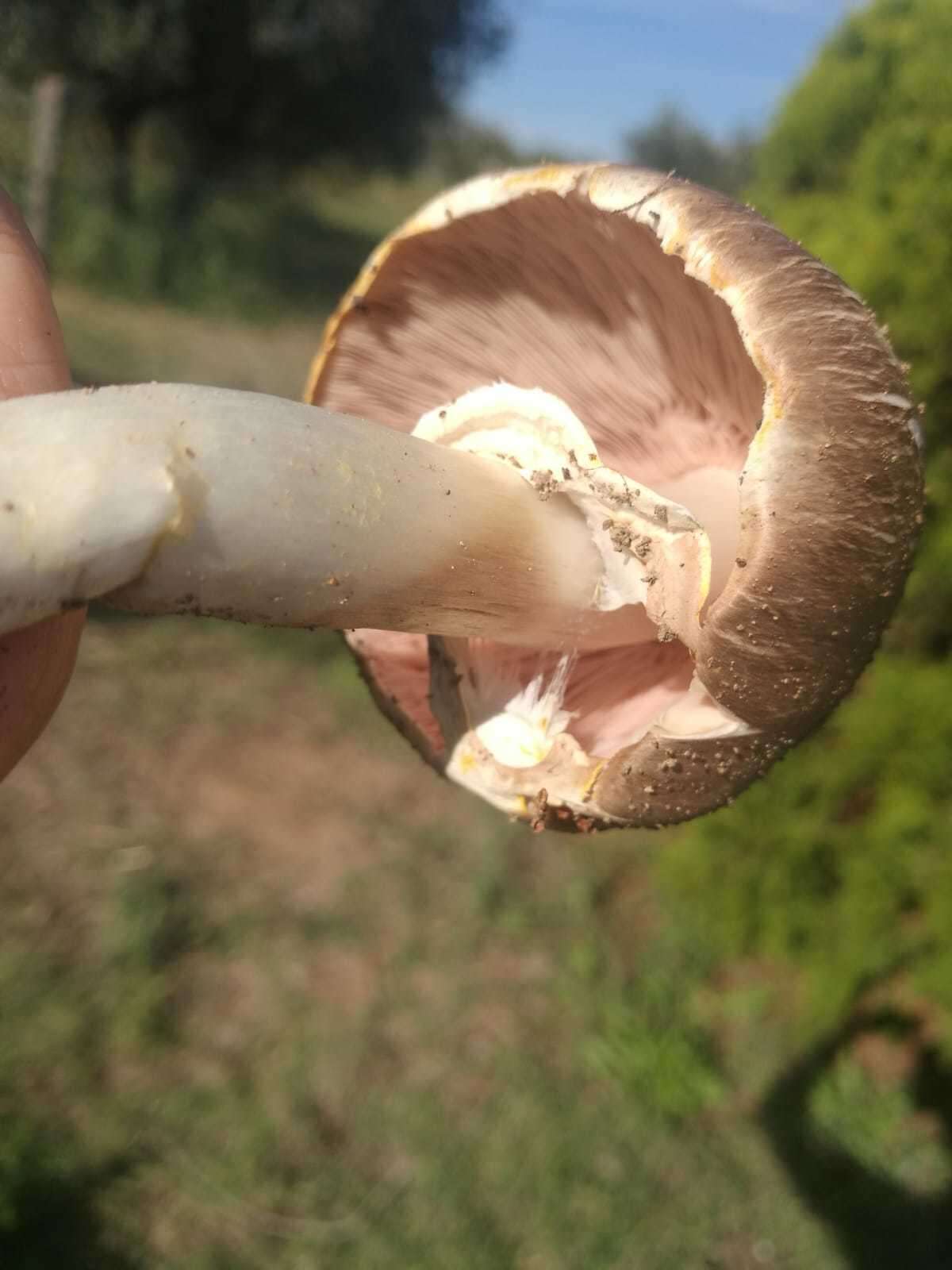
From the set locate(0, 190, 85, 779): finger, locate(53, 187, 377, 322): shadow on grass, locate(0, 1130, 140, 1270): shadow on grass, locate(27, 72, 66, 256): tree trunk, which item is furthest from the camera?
locate(53, 187, 377, 322): shadow on grass

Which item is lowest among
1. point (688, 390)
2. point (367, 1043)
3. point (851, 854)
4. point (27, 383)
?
point (367, 1043)

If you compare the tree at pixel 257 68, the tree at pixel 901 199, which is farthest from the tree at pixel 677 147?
the tree at pixel 901 199

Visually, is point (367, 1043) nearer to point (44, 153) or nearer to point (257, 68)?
point (44, 153)

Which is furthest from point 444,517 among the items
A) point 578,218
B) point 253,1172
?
point 253,1172

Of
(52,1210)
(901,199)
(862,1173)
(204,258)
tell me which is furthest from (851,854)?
(204,258)

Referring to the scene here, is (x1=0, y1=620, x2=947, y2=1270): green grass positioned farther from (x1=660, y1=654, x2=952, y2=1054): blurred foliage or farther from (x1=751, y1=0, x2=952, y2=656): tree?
(x1=751, y1=0, x2=952, y2=656): tree

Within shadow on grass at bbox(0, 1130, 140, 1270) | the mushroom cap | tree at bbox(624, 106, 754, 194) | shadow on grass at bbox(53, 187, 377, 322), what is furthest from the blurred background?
tree at bbox(624, 106, 754, 194)
